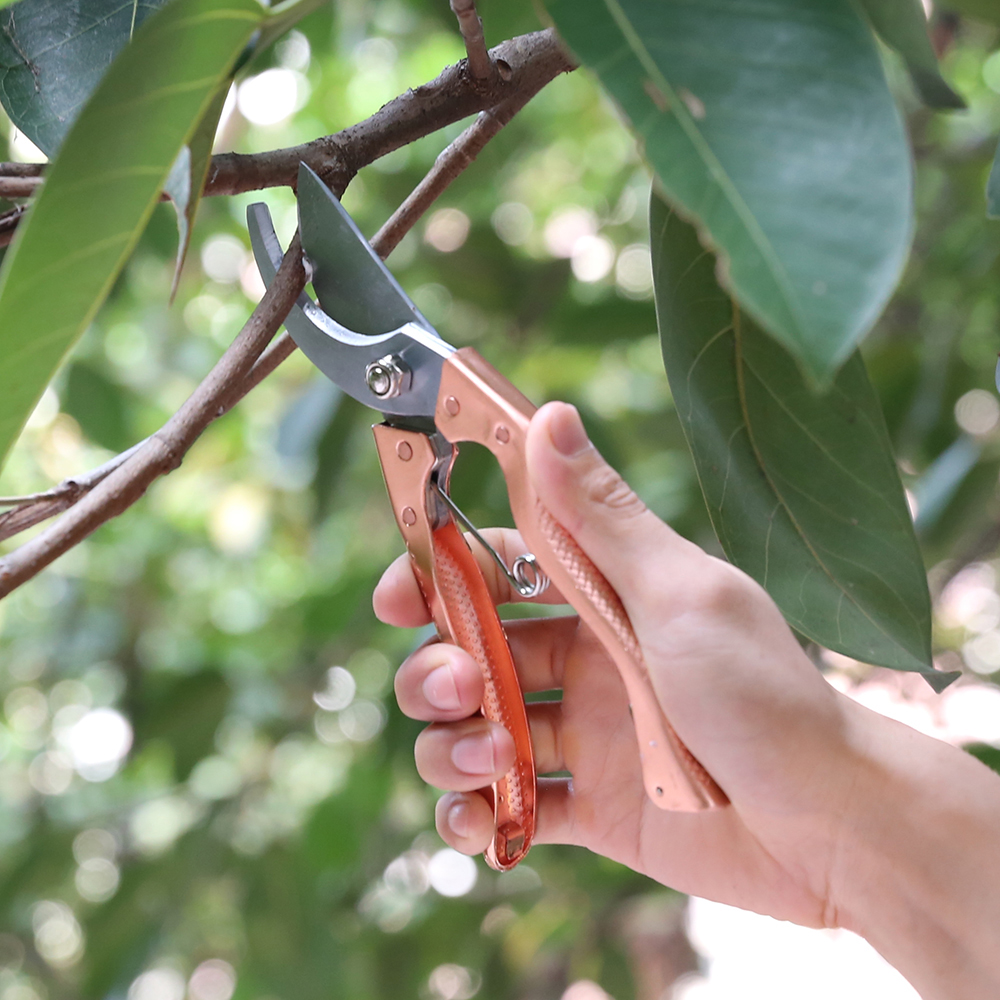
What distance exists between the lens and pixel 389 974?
108cm

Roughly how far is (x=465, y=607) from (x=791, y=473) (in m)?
0.13

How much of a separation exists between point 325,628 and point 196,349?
1.07 m

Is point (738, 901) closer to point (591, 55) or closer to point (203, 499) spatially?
point (591, 55)

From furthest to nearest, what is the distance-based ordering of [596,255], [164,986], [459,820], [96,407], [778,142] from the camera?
[164,986], [596,255], [96,407], [459,820], [778,142]

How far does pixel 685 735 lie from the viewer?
0.32 meters

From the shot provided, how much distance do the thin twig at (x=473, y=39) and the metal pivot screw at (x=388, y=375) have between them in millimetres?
95

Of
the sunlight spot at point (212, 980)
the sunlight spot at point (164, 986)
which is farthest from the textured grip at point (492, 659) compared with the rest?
the sunlight spot at point (212, 980)

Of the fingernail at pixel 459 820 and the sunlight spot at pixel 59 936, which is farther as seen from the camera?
the sunlight spot at pixel 59 936

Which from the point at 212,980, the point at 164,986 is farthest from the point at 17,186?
the point at 212,980

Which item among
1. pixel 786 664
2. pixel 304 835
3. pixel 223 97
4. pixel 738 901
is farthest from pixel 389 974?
pixel 223 97

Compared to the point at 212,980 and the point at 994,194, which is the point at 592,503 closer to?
the point at 994,194

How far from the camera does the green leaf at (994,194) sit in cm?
31

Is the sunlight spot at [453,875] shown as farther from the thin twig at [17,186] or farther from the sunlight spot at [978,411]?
the thin twig at [17,186]

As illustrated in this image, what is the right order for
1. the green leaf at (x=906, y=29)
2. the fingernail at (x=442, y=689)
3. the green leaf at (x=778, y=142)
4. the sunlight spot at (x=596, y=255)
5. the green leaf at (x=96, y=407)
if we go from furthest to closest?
the sunlight spot at (x=596, y=255), the green leaf at (x=96, y=407), the fingernail at (x=442, y=689), the green leaf at (x=906, y=29), the green leaf at (x=778, y=142)
